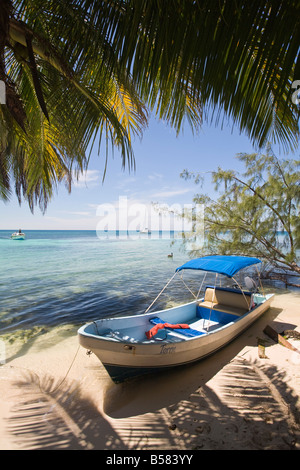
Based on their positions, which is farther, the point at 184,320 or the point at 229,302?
the point at 229,302

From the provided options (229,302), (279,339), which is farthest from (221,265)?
(279,339)

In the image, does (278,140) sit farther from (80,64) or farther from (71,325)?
(71,325)

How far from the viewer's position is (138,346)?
4289 millimetres

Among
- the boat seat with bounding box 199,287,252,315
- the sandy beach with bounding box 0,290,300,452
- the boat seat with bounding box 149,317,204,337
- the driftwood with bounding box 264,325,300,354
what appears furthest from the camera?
the boat seat with bounding box 199,287,252,315

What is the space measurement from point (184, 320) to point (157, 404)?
9.56 ft

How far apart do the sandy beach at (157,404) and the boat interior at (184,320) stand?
0.79m

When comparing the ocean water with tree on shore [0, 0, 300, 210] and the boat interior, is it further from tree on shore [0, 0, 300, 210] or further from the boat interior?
tree on shore [0, 0, 300, 210]

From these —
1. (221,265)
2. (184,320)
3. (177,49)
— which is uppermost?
(177,49)

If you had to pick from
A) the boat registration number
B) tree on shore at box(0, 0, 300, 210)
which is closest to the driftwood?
the boat registration number

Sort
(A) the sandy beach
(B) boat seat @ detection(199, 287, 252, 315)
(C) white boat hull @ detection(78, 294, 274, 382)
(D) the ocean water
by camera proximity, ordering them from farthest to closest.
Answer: (D) the ocean water
(B) boat seat @ detection(199, 287, 252, 315)
(C) white boat hull @ detection(78, 294, 274, 382)
(A) the sandy beach

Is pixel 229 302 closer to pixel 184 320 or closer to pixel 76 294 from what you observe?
pixel 184 320

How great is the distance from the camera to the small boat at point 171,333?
14.1 feet

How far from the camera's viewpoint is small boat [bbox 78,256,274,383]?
4312 mm
